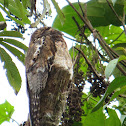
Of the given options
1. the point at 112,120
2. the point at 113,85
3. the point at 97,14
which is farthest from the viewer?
the point at 97,14

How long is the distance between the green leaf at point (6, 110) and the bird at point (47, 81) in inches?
23.2

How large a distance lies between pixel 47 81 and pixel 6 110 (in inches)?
28.0

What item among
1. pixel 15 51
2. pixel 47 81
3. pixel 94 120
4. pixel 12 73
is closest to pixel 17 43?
pixel 15 51

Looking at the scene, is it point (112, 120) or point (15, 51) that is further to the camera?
point (15, 51)

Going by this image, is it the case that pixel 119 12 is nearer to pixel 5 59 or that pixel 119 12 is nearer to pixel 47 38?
pixel 47 38

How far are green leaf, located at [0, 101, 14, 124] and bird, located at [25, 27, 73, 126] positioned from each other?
0.59 metres

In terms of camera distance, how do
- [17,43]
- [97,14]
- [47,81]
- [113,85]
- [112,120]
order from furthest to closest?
[97,14], [17,43], [47,81], [112,120], [113,85]

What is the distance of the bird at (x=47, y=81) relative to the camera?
6.07 feet

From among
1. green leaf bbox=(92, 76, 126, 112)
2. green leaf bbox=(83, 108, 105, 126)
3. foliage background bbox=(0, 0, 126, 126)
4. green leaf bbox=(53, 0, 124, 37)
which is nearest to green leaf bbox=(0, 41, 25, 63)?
foliage background bbox=(0, 0, 126, 126)

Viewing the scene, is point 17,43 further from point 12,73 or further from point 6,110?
point 6,110

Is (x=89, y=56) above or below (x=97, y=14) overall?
below

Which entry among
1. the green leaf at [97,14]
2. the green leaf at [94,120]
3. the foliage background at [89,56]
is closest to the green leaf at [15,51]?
the foliage background at [89,56]

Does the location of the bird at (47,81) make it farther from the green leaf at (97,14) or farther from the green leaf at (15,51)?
the green leaf at (97,14)

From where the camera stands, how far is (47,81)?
6.40ft
